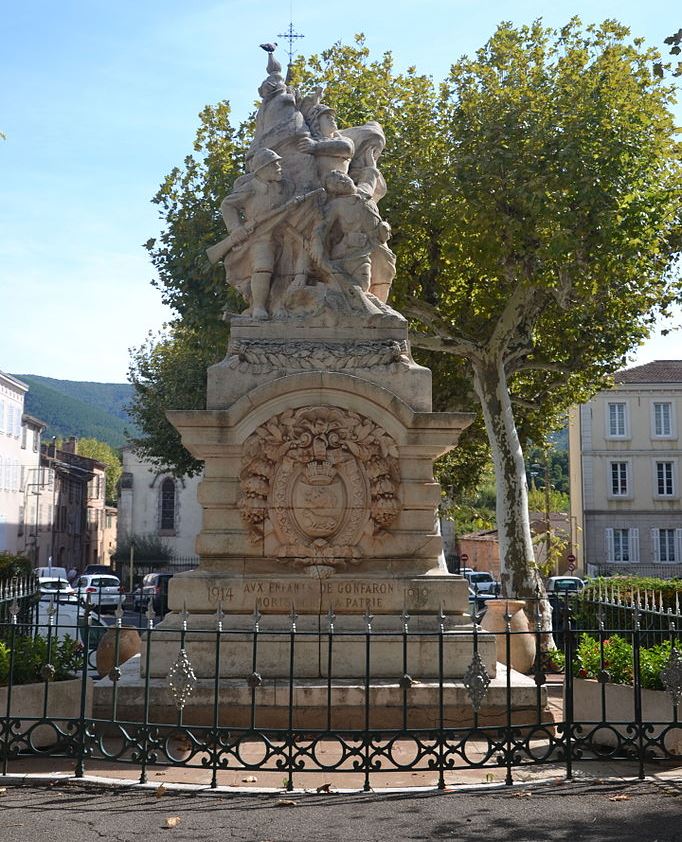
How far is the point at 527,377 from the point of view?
24344mm

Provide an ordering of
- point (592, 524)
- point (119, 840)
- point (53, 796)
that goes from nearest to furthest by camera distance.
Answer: point (119, 840)
point (53, 796)
point (592, 524)

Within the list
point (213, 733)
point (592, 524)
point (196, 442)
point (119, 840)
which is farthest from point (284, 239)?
point (592, 524)

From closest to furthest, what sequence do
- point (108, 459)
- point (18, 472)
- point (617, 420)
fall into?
point (617, 420) < point (18, 472) < point (108, 459)

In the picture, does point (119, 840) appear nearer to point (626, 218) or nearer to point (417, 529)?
point (417, 529)

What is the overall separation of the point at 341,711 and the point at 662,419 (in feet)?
139

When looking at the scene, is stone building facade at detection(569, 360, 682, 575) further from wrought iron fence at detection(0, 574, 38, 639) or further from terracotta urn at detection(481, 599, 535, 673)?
wrought iron fence at detection(0, 574, 38, 639)

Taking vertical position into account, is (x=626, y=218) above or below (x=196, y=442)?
above

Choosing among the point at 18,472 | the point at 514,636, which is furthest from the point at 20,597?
the point at 18,472

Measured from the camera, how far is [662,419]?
4788cm

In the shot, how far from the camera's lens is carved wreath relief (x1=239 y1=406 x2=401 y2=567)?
9531 millimetres

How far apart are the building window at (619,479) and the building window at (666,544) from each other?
2402 mm

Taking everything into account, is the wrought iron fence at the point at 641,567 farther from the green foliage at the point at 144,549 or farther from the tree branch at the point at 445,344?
the tree branch at the point at 445,344

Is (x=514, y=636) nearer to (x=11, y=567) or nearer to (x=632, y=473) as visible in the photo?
(x=11, y=567)

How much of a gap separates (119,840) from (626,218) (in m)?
14.9
